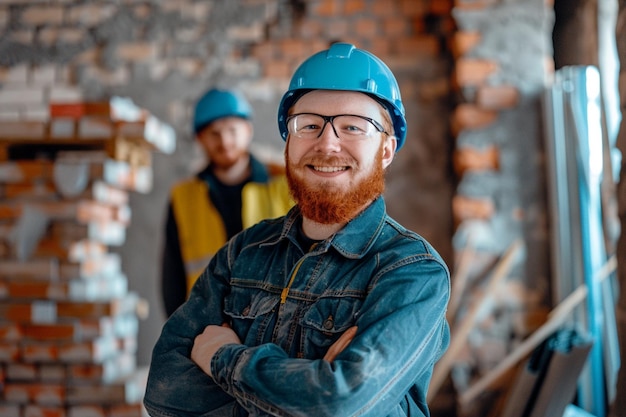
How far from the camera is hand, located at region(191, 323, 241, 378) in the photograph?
4.07 feet

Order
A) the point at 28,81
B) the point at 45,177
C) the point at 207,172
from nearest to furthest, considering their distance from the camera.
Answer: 1. the point at 207,172
2. the point at 45,177
3. the point at 28,81

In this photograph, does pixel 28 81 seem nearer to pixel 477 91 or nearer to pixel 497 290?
pixel 477 91

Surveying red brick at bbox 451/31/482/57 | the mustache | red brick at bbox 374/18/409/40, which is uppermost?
red brick at bbox 374/18/409/40

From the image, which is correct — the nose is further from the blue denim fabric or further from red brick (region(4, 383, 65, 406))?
red brick (region(4, 383, 65, 406))

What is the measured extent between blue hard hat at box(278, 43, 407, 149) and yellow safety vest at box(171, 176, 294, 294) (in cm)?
106

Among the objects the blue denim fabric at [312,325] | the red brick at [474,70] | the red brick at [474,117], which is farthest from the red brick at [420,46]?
the blue denim fabric at [312,325]

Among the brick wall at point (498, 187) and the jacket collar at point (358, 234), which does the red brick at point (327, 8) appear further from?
the jacket collar at point (358, 234)

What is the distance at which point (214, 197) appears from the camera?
2.50 meters

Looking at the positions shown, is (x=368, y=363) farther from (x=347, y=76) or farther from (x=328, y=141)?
(x=347, y=76)

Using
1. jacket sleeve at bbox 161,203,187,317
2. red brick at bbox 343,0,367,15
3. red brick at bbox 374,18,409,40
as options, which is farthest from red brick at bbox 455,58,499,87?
jacket sleeve at bbox 161,203,187,317

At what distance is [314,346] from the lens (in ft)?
3.95

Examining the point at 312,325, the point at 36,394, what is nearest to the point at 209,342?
the point at 312,325

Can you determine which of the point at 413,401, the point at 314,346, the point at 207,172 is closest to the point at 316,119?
the point at 314,346

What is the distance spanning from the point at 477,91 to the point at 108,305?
2.17m
